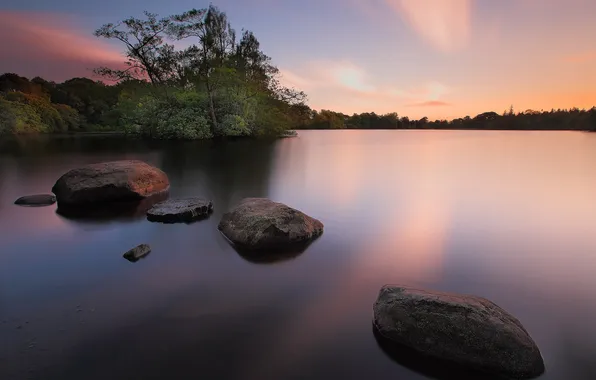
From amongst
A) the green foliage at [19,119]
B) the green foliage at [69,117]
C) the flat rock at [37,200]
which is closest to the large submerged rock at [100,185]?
the flat rock at [37,200]

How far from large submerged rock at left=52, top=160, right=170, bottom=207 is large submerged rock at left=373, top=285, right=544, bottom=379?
848 centimetres

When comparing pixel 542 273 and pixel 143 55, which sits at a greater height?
pixel 143 55

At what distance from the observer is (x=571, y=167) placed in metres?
20.2

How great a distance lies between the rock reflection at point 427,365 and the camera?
316 centimetres

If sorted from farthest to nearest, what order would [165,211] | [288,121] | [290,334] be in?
[288,121] < [165,211] < [290,334]

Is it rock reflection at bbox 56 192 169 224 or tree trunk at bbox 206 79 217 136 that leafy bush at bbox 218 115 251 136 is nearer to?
tree trunk at bbox 206 79 217 136

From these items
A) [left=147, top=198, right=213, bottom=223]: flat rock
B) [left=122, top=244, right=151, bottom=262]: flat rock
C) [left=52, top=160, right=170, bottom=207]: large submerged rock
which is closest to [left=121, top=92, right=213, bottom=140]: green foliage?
[left=52, top=160, right=170, bottom=207]: large submerged rock

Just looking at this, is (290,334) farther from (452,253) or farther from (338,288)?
(452,253)

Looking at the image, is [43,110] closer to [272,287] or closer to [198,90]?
[198,90]

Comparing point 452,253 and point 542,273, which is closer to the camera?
point 542,273

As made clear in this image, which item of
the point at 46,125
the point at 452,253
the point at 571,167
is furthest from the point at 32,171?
the point at 46,125

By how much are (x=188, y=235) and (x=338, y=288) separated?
12.3 feet

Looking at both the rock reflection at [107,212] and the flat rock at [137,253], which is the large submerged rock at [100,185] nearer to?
the rock reflection at [107,212]

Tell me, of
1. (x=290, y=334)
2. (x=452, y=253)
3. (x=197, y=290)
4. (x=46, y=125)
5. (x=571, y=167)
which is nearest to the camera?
(x=290, y=334)
